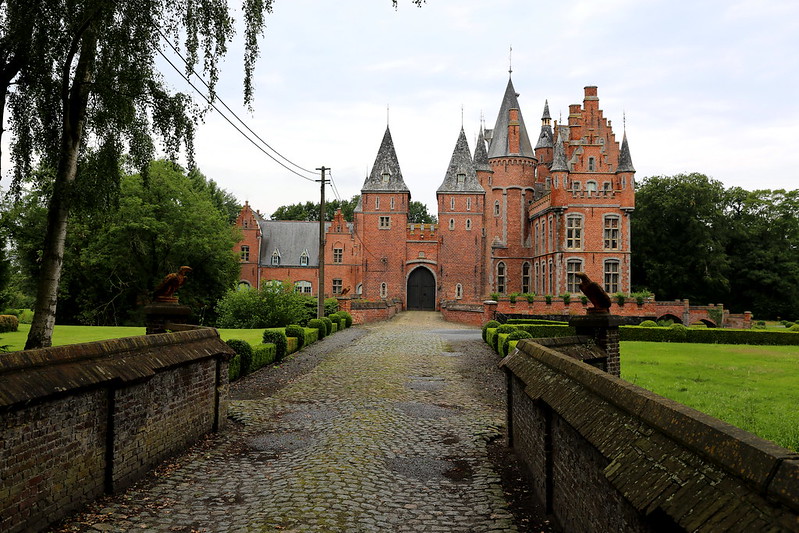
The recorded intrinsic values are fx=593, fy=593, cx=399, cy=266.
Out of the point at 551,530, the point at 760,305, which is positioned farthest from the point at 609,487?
the point at 760,305

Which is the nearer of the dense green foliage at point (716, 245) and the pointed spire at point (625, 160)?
the pointed spire at point (625, 160)

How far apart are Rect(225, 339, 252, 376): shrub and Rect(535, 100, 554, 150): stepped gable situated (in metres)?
41.9

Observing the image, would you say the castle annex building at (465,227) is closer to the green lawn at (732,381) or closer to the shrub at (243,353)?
the green lawn at (732,381)

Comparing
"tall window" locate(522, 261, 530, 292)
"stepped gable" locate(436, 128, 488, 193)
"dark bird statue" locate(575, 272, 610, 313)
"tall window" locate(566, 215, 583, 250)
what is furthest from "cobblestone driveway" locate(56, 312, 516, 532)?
"stepped gable" locate(436, 128, 488, 193)

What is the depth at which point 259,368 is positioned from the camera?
15859mm

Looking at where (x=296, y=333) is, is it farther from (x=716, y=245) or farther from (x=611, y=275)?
(x=716, y=245)

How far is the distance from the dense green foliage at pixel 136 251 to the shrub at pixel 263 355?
1989 cm

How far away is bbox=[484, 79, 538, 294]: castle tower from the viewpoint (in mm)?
48875

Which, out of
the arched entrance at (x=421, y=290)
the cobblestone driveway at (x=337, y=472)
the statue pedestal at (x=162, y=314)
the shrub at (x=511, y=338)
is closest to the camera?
the cobblestone driveway at (x=337, y=472)

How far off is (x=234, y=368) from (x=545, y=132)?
44.1 meters

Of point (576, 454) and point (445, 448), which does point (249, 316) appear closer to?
point (445, 448)

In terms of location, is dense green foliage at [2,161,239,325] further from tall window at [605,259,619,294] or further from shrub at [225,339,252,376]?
tall window at [605,259,619,294]

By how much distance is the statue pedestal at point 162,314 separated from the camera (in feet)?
30.9

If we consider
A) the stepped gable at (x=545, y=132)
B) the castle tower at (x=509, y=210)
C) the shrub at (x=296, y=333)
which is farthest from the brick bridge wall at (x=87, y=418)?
the stepped gable at (x=545, y=132)
